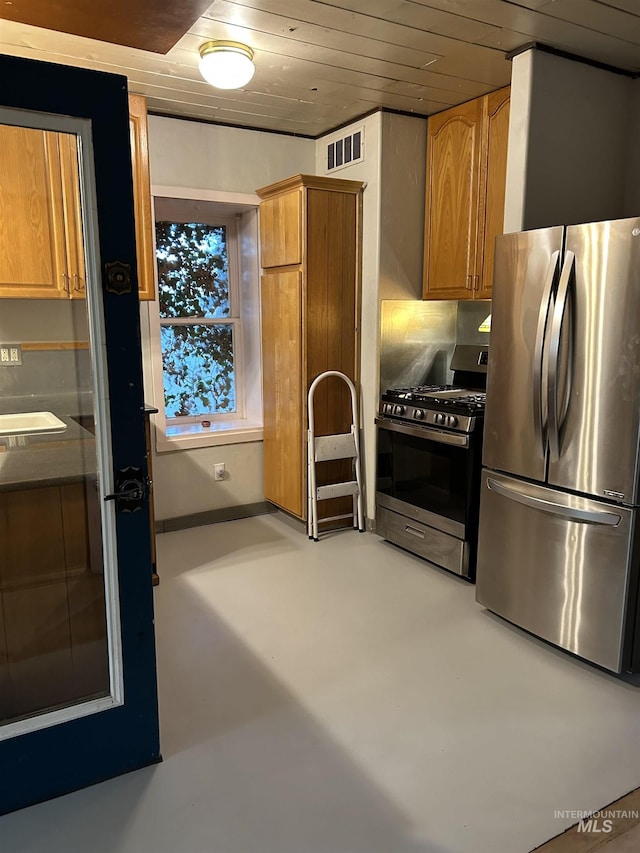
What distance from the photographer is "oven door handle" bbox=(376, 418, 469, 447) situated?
311 centimetres

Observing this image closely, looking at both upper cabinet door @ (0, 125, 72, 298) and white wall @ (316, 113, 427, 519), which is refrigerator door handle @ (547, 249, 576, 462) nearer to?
white wall @ (316, 113, 427, 519)

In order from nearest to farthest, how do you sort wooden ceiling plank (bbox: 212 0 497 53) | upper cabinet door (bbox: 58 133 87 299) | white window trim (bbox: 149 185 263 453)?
upper cabinet door (bbox: 58 133 87 299) < wooden ceiling plank (bbox: 212 0 497 53) < white window trim (bbox: 149 185 263 453)

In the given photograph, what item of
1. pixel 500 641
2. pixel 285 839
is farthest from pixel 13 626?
pixel 500 641

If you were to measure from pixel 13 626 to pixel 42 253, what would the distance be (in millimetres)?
1275

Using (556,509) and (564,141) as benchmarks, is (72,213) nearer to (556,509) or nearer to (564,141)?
(556,509)

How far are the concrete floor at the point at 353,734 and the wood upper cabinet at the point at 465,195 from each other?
5.59 feet

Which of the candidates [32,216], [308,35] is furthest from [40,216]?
[308,35]

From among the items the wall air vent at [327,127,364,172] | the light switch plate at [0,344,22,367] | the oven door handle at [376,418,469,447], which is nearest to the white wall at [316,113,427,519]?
the wall air vent at [327,127,364,172]

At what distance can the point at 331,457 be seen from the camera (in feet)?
12.5

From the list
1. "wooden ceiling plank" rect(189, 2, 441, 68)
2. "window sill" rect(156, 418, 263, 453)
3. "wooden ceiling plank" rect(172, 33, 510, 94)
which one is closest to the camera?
"wooden ceiling plank" rect(189, 2, 441, 68)

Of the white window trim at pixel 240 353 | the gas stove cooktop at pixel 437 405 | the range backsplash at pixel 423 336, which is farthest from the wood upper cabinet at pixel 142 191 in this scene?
the gas stove cooktop at pixel 437 405

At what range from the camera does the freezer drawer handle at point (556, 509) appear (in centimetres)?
231

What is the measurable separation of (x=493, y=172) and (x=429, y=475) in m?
1.60

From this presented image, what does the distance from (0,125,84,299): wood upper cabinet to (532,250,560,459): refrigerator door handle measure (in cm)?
167
